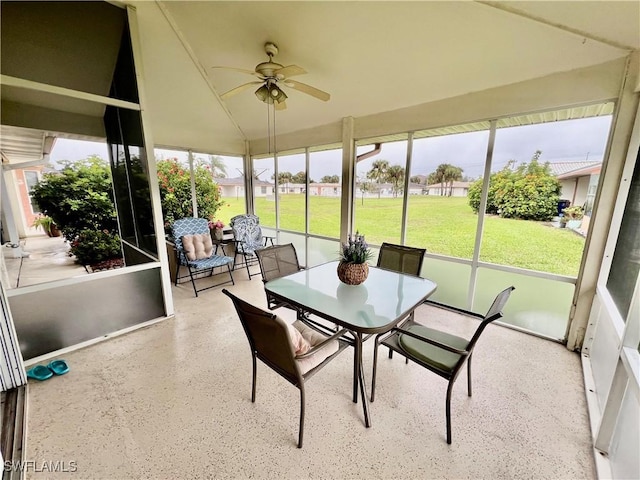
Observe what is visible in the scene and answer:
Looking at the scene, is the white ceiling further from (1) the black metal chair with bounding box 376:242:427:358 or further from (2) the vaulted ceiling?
(1) the black metal chair with bounding box 376:242:427:358

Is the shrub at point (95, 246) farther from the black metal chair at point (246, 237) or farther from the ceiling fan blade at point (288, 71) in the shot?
the ceiling fan blade at point (288, 71)

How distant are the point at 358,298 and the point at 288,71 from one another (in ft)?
6.36

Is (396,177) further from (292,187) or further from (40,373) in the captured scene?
Result: (40,373)

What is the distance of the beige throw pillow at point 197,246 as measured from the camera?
12.3 ft

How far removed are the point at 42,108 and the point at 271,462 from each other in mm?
4320

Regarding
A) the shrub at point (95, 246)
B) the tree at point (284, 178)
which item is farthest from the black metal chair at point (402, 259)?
the shrub at point (95, 246)

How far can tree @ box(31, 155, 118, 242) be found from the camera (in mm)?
3164

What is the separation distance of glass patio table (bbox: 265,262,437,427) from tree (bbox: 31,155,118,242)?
10.8 ft

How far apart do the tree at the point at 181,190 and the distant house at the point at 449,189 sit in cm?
399

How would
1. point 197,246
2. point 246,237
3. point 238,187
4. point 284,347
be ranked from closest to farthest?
point 284,347 → point 197,246 → point 246,237 → point 238,187

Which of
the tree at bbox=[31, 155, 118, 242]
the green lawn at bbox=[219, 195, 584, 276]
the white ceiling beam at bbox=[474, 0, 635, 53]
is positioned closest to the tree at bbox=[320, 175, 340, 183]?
the green lawn at bbox=[219, 195, 584, 276]

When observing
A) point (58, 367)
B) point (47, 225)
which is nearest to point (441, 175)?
point (58, 367)

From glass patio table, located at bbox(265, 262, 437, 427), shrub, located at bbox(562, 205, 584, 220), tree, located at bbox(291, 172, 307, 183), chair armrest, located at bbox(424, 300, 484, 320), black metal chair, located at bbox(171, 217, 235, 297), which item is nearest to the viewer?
glass patio table, located at bbox(265, 262, 437, 427)

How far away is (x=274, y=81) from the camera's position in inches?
89.7
